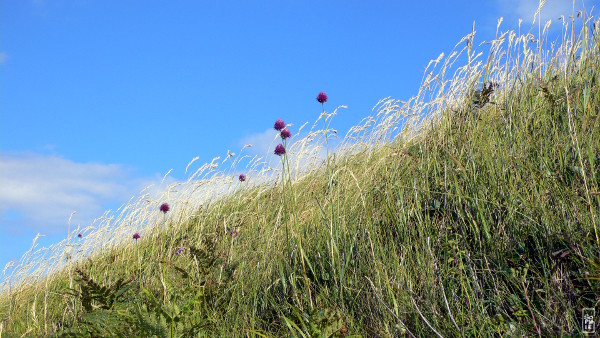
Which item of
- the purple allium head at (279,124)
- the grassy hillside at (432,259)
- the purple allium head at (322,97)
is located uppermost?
the purple allium head at (322,97)

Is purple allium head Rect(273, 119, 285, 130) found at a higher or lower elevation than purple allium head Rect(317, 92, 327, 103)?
lower

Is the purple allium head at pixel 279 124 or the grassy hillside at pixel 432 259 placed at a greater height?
the purple allium head at pixel 279 124

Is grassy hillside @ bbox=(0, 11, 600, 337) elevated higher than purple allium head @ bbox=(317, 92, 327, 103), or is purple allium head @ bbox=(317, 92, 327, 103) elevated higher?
purple allium head @ bbox=(317, 92, 327, 103)

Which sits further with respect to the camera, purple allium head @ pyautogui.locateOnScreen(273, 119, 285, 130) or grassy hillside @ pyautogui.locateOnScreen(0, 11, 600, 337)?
purple allium head @ pyautogui.locateOnScreen(273, 119, 285, 130)

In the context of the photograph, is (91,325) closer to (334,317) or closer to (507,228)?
(334,317)

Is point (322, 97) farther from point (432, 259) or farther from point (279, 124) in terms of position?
point (432, 259)

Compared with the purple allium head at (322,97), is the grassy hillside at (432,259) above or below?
below

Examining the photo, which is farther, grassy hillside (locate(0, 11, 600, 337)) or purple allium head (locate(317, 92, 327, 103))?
purple allium head (locate(317, 92, 327, 103))

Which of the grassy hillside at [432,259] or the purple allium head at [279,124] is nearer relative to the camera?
the grassy hillside at [432,259]

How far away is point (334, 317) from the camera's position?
93.4 inches

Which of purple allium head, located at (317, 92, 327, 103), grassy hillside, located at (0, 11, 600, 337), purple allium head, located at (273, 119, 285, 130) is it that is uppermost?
purple allium head, located at (317, 92, 327, 103)

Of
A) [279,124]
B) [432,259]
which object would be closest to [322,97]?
[279,124]

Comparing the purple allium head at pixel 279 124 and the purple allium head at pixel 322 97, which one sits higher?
the purple allium head at pixel 322 97

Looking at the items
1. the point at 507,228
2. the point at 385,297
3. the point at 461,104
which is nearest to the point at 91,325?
the point at 385,297
